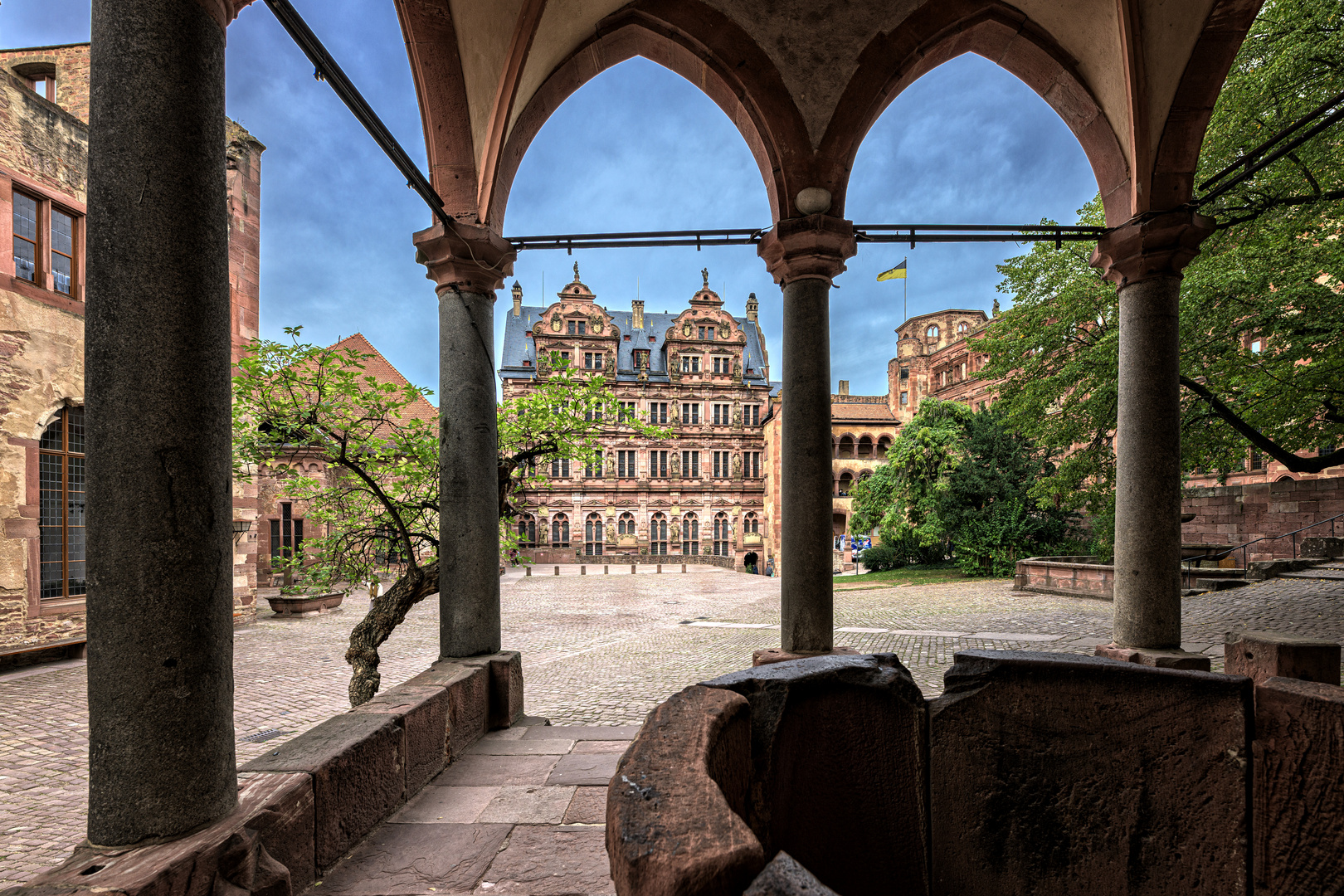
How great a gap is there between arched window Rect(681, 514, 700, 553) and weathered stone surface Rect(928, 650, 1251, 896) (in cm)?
3179

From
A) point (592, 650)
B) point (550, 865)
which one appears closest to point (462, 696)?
point (550, 865)

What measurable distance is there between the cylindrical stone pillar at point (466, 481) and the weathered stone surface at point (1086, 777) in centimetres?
304

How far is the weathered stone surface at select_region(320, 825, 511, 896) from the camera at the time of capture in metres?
2.28

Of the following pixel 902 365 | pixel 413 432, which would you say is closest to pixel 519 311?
pixel 902 365

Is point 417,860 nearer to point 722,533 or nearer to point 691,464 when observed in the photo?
point 691,464

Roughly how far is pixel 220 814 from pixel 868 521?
73.5ft

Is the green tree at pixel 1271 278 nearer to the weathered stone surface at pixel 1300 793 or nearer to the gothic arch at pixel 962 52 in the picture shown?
the gothic arch at pixel 962 52

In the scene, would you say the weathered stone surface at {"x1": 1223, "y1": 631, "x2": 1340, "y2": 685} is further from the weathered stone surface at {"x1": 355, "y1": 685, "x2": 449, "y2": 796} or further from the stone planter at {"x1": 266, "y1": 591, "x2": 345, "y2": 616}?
the stone planter at {"x1": 266, "y1": 591, "x2": 345, "y2": 616}

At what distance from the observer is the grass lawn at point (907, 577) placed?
1875 cm

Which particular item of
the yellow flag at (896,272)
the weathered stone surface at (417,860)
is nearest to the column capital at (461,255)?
the weathered stone surface at (417,860)

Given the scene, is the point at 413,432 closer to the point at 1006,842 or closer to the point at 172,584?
the point at 172,584

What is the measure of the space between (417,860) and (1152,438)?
5.02m

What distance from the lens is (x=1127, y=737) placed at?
7.29ft

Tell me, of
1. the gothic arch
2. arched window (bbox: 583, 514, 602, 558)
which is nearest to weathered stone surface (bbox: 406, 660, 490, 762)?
the gothic arch
